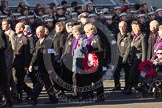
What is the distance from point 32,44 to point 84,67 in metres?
1.74

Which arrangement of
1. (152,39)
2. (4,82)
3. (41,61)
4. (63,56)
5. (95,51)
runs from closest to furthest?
(4,82) → (41,61) → (95,51) → (63,56) → (152,39)

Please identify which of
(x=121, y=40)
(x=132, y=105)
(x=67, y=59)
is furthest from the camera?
(x=121, y=40)

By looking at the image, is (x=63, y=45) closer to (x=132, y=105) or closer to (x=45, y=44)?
(x=45, y=44)

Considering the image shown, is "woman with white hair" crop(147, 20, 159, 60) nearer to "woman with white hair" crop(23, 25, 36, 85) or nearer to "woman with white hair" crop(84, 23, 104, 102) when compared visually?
"woman with white hair" crop(84, 23, 104, 102)

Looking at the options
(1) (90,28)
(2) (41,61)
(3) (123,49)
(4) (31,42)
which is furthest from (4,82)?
(3) (123,49)

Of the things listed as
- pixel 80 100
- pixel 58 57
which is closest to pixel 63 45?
pixel 58 57

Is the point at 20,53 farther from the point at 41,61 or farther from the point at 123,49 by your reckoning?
the point at 123,49

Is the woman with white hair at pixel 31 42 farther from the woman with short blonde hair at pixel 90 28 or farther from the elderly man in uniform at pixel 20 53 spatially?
the woman with short blonde hair at pixel 90 28

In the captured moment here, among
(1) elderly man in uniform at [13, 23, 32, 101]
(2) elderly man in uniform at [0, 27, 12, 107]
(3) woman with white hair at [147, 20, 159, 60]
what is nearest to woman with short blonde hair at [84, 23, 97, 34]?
(1) elderly man in uniform at [13, 23, 32, 101]

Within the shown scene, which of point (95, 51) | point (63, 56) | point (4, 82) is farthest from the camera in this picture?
A: point (63, 56)

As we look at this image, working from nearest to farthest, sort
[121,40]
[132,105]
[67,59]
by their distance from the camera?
[132,105] < [67,59] < [121,40]

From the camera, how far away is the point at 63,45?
483 inches

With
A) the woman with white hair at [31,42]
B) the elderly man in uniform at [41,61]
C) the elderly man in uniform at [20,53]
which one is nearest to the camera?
the elderly man in uniform at [41,61]

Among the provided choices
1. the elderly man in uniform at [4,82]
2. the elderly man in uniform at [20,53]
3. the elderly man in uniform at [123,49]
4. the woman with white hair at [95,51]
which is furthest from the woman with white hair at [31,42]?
the elderly man in uniform at [123,49]
